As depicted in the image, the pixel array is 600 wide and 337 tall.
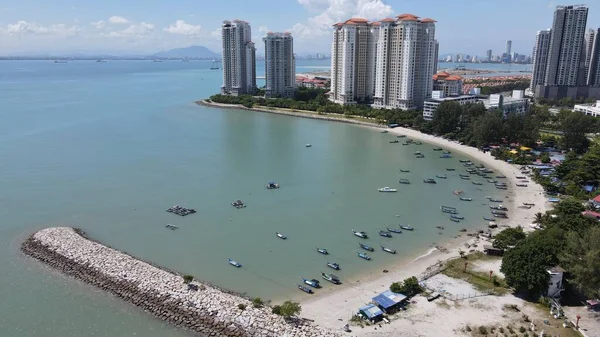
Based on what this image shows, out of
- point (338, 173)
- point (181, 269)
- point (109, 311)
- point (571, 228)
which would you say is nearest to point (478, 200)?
point (571, 228)

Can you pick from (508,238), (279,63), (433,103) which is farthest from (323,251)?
(279,63)

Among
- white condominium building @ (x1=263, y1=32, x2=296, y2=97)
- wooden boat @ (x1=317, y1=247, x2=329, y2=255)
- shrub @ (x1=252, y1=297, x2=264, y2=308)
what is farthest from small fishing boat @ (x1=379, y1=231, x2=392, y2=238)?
white condominium building @ (x1=263, y1=32, x2=296, y2=97)

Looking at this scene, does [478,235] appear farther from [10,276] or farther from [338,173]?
[10,276]

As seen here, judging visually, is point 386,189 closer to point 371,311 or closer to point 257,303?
point 371,311

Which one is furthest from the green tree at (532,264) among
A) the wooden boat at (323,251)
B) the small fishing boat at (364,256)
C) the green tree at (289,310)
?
the green tree at (289,310)

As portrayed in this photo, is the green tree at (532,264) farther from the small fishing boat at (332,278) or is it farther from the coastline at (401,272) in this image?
the small fishing boat at (332,278)
